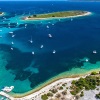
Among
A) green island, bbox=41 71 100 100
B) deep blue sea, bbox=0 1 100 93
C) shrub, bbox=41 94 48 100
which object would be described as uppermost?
green island, bbox=41 71 100 100

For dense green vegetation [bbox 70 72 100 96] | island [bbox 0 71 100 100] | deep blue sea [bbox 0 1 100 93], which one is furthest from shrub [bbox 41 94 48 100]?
deep blue sea [bbox 0 1 100 93]

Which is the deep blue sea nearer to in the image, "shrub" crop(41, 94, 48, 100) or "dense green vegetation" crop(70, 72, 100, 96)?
"shrub" crop(41, 94, 48, 100)

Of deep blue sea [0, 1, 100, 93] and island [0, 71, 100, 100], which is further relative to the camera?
deep blue sea [0, 1, 100, 93]

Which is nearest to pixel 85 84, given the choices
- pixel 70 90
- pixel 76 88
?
pixel 76 88

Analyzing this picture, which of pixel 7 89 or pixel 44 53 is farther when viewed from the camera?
pixel 44 53

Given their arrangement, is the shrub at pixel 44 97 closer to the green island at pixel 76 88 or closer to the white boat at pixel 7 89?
the green island at pixel 76 88

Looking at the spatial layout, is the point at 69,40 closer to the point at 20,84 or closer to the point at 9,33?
the point at 9,33

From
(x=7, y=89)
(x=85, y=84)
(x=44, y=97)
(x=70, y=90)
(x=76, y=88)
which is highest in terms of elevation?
(x=85, y=84)

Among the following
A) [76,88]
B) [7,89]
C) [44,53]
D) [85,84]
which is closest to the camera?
[76,88]

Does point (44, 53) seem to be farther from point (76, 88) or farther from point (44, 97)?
point (44, 97)
